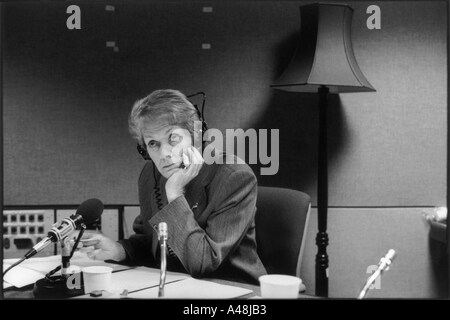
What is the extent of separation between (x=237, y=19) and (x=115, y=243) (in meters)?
0.68

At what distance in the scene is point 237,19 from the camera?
3.55 ft

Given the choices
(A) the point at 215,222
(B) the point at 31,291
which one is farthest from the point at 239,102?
(B) the point at 31,291

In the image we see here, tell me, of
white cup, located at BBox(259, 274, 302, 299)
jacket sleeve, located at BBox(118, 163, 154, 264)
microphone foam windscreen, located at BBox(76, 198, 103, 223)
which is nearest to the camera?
white cup, located at BBox(259, 274, 302, 299)

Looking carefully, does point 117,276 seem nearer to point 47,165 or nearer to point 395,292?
point 47,165

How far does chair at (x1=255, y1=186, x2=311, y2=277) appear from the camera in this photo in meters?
1.21

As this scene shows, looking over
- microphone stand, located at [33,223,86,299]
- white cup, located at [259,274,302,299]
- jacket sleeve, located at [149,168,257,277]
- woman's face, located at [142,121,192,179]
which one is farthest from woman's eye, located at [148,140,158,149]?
white cup, located at [259,274,302,299]

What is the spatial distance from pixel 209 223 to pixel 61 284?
1.23 ft

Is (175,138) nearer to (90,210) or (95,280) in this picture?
(90,210)

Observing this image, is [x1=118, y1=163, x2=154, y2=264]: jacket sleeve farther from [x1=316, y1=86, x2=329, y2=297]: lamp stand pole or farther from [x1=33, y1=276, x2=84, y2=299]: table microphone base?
[x1=316, y1=86, x2=329, y2=297]: lamp stand pole

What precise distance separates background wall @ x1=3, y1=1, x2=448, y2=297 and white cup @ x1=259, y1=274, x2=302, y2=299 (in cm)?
19

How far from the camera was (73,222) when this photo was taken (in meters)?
0.95

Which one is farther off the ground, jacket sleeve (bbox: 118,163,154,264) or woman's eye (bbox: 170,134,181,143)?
woman's eye (bbox: 170,134,181,143)

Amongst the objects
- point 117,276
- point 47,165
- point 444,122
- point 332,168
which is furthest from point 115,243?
point 444,122

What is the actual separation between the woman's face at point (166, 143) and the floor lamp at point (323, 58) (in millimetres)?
317
